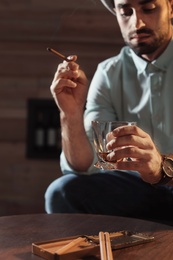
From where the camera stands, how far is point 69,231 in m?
1.18

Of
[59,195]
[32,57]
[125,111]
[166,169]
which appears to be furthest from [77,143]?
[32,57]

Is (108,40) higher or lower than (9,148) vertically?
higher

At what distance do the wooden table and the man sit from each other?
270 millimetres

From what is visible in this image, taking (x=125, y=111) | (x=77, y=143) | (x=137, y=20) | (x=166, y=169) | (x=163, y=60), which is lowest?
(x=166, y=169)

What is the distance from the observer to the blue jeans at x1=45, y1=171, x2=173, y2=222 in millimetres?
1754

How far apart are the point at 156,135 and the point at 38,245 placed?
107 centimetres

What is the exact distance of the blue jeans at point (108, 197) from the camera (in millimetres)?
1754

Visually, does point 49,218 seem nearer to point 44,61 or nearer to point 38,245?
point 38,245

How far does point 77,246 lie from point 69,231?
0.20m

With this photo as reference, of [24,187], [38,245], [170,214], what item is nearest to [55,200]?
[170,214]

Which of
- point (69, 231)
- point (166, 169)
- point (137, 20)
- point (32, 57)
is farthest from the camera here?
point (32, 57)

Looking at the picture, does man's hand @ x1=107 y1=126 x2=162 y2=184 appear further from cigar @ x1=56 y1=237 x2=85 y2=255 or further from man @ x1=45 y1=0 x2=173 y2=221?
cigar @ x1=56 y1=237 x2=85 y2=255

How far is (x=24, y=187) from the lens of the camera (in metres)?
3.72

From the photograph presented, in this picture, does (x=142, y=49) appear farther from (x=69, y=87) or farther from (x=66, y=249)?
(x=66, y=249)
